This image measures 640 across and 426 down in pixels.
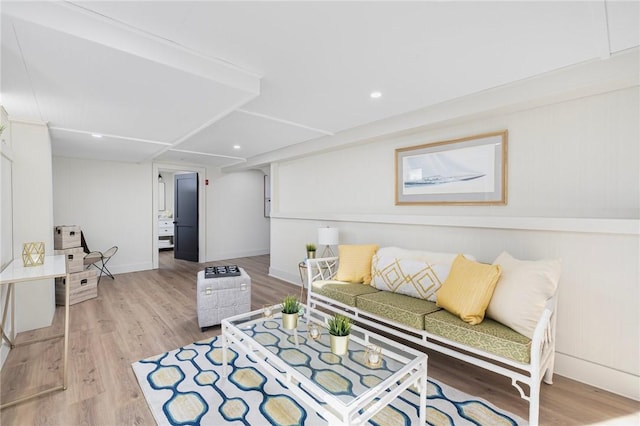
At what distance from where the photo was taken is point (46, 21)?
146cm

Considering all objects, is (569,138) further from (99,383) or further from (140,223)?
(140,223)

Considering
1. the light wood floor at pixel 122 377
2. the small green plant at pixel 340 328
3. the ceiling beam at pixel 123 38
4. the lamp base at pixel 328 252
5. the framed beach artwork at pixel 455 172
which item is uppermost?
the ceiling beam at pixel 123 38

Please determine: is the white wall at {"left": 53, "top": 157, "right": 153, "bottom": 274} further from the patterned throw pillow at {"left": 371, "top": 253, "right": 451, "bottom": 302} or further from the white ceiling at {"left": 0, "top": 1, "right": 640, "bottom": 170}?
the patterned throw pillow at {"left": 371, "top": 253, "right": 451, "bottom": 302}

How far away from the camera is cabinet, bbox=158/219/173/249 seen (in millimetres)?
8570

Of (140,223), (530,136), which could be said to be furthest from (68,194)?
(530,136)

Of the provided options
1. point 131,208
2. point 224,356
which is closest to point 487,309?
point 224,356

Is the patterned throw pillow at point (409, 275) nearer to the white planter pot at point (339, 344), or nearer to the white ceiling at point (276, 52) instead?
the white planter pot at point (339, 344)

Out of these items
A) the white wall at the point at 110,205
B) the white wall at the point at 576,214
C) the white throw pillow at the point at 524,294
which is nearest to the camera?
the white throw pillow at the point at 524,294

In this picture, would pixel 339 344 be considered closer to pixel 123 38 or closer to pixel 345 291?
pixel 345 291

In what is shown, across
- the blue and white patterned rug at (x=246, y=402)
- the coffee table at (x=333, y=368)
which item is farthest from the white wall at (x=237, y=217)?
the coffee table at (x=333, y=368)

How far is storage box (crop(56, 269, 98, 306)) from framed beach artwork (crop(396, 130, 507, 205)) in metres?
4.37

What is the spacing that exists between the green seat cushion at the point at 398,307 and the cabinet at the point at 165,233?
758 cm

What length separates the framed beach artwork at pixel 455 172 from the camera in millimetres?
2662

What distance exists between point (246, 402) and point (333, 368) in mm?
722
